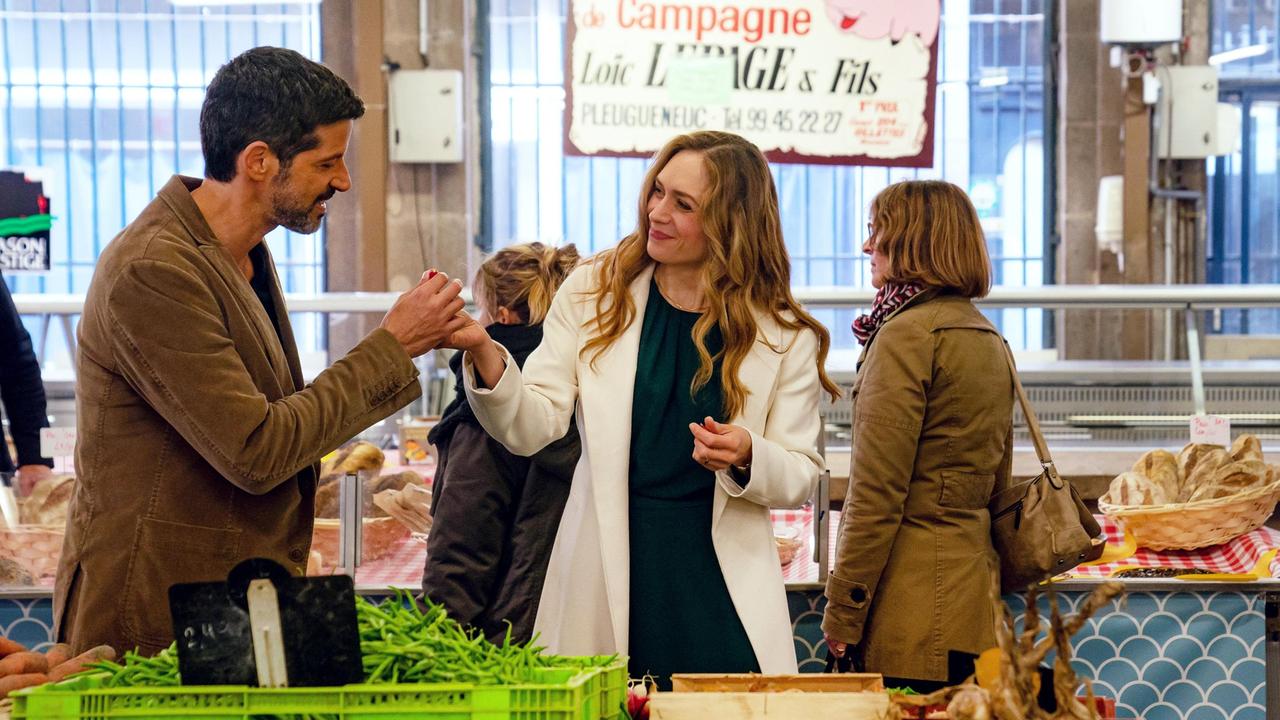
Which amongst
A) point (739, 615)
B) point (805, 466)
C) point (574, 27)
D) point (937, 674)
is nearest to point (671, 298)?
point (805, 466)

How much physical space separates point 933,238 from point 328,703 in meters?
1.47

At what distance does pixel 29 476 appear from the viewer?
2.99 meters

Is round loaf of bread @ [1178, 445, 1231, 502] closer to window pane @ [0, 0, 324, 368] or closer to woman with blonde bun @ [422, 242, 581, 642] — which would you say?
woman with blonde bun @ [422, 242, 581, 642]

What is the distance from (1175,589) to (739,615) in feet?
4.18

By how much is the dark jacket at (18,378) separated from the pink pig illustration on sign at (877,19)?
340cm

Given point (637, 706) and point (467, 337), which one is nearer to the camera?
point (637, 706)

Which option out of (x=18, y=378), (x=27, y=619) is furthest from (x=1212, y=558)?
(x=18, y=378)

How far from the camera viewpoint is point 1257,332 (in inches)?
255

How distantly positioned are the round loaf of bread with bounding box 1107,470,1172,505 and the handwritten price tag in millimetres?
241

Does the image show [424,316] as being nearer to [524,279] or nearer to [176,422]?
[176,422]

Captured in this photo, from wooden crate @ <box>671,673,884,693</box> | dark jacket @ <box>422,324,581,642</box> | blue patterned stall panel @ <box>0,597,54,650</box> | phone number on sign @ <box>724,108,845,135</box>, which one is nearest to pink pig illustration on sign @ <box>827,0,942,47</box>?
phone number on sign @ <box>724,108,845,135</box>

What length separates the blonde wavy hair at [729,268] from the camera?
7.12 ft

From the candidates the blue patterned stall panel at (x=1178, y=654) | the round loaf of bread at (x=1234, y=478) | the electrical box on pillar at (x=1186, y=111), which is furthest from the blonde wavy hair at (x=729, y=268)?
the electrical box on pillar at (x=1186, y=111)

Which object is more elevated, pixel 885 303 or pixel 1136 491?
pixel 885 303
